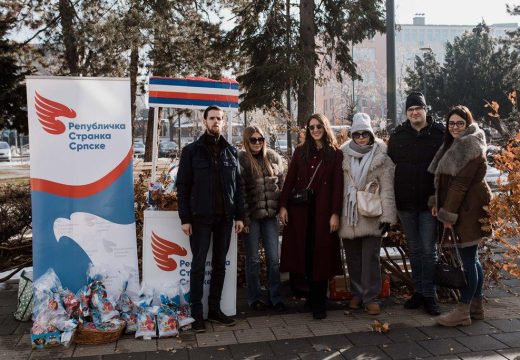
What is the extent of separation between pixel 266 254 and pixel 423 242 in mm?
1488

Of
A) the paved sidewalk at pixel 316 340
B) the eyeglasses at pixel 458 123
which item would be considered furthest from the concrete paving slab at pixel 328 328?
the eyeglasses at pixel 458 123

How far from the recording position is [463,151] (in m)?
4.43

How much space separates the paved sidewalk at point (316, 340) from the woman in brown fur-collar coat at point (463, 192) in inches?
13.2

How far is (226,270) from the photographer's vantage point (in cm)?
506

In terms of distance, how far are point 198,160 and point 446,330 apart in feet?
8.48

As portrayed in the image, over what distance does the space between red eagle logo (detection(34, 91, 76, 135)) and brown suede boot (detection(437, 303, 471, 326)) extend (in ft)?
12.3

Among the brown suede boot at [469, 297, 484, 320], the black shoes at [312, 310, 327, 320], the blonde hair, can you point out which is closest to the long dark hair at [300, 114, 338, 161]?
the blonde hair

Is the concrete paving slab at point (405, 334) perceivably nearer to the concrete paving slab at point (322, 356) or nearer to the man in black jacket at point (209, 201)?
the concrete paving slab at point (322, 356)

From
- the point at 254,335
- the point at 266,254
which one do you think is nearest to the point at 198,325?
the point at 254,335

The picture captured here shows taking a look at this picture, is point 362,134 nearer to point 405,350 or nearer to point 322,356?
point 405,350

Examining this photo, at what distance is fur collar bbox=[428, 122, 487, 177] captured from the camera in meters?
4.42

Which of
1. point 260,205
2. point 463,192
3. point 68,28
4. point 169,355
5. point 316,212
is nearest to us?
point 169,355

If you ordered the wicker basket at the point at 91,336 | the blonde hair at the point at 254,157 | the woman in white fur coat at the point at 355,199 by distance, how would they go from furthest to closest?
the blonde hair at the point at 254,157 → the woman in white fur coat at the point at 355,199 → the wicker basket at the point at 91,336

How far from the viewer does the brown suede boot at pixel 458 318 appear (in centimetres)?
466
